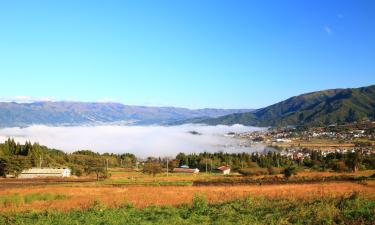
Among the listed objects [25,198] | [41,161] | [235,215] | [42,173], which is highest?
[41,161]

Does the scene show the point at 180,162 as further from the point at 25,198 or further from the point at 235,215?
the point at 235,215

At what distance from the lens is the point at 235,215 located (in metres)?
19.6

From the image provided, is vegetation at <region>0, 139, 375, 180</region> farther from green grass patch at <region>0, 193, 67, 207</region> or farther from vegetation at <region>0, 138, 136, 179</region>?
green grass patch at <region>0, 193, 67, 207</region>

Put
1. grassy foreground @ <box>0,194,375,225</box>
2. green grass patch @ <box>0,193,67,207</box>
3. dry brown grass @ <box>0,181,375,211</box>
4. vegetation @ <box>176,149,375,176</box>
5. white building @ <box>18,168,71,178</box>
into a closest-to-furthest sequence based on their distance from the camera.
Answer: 1. grassy foreground @ <box>0,194,375,225</box>
2. dry brown grass @ <box>0,181,375,211</box>
3. green grass patch @ <box>0,193,67,207</box>
4. white building @ <box>18,168,71,178</box>
5. vegetation @ <box>176,149,375,176</box>

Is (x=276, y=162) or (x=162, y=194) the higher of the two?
(x=276, y=162)

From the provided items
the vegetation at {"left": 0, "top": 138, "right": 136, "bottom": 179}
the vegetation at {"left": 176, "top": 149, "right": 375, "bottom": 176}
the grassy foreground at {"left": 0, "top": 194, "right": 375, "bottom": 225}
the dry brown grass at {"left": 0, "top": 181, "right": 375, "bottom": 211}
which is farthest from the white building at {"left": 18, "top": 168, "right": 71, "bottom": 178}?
the grassy foreground at {"left": 0, "top": 194, "right": 375, "bottom": 225}

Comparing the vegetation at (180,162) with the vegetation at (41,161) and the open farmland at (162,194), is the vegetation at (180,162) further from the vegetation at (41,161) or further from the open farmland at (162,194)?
the open farmland at (162,194)

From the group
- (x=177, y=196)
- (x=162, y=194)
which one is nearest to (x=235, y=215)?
(x=177, y=196)

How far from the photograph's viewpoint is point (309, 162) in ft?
379

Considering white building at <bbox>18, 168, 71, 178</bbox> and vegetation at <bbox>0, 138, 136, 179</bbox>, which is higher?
vegetation at <bbox>0, 138, 136, 179</bbox>

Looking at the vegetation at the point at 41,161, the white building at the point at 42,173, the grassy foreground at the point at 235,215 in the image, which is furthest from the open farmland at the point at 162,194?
the white building at the point at 42,173

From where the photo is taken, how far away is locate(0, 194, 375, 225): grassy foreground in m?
17.3

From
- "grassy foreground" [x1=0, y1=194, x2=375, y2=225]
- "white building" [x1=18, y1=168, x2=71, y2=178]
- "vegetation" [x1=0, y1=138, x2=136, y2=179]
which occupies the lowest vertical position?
"white building" [x1=18, y1=168, x2=71, y2=178]

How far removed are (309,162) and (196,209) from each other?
98365 millimetres
